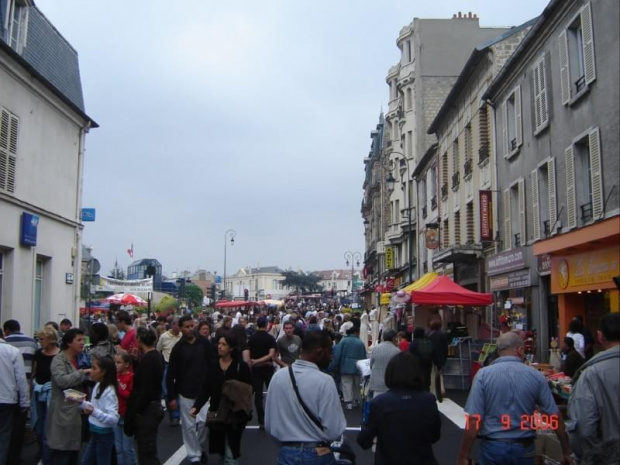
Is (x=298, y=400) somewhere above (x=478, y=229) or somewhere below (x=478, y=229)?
below

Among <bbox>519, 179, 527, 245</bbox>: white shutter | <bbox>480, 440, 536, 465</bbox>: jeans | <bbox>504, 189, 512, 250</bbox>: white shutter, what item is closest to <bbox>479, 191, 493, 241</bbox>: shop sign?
<bbox>504, 189, 512, 250</bbox>: white shutter

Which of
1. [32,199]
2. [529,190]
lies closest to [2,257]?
[32,199]

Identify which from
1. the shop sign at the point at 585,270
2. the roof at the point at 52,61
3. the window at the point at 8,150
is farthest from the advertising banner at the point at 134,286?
the shop sign at the point at 585,270

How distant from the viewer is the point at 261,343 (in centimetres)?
1185

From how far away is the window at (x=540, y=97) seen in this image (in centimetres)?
1773

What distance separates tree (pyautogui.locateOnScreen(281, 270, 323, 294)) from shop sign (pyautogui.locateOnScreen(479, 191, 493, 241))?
135467mm

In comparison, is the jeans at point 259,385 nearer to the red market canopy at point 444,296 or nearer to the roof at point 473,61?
the red market canopy at point 444,296

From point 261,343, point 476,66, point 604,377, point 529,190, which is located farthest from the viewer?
point 476,66

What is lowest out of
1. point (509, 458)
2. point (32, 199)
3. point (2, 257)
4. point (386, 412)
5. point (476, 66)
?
point (509, 458)

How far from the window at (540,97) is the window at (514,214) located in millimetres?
2223

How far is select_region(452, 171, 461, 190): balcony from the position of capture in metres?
28.2

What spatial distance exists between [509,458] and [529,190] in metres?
15.4

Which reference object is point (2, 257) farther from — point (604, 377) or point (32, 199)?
point (604, 377)

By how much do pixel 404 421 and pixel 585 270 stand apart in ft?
38.5
